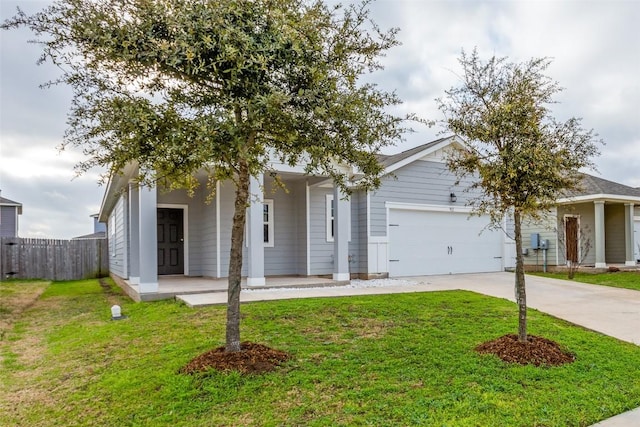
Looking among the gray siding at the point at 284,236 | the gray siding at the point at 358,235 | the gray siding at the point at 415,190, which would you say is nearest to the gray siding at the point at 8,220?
the gray siding at the point at 284,236

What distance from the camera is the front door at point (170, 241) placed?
12.6 metres

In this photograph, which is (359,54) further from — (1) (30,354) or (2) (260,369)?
(1) (30,354)

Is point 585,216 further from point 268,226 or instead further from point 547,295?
point 268,226

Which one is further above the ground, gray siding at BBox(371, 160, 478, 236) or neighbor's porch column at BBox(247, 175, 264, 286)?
gray siding at BBox(371, 160, 478, 236)

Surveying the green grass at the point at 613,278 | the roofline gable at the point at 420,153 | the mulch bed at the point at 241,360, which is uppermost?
the roofline gable at the point at 420,153

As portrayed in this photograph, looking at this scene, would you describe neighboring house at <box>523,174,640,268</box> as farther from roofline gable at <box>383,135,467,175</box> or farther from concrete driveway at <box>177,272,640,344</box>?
roofline gable at <box>383,135,467,175</box>

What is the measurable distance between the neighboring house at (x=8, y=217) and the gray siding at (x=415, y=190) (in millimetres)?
20289

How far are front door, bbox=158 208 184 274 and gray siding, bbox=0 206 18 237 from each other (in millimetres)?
14912

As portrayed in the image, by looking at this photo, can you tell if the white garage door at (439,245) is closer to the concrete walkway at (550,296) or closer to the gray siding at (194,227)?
the concrete walkway at (550,296)

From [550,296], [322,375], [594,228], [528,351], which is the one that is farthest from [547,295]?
[594,228]

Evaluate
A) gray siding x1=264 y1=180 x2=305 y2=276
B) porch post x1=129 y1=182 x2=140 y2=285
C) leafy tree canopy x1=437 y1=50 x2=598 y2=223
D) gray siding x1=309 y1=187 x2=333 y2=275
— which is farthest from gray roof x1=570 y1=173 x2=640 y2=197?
porch post x1=129 y1=182 x2=140 y2=285

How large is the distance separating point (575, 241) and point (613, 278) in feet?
7.11

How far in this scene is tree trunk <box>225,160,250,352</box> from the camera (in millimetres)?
4562

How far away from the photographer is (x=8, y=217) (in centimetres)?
2272
